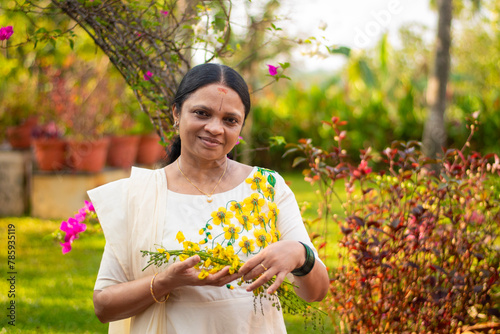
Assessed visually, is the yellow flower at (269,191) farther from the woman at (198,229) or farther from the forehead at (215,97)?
the forehead at (215,97)

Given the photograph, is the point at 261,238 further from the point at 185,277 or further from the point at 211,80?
the point at 211,80

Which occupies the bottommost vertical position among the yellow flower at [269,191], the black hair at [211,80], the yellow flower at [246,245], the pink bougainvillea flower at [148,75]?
the yellow flower at [246,245]

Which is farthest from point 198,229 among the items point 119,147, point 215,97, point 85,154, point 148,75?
point 119,147

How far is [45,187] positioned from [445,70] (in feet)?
22.6

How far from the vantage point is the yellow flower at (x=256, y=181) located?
6.64ft

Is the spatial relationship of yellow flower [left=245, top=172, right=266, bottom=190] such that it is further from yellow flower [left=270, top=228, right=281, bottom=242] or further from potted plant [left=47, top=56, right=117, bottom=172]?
potted plant [left=47, top=56, right=117, bottom=172]

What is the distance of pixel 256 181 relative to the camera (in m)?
2.04

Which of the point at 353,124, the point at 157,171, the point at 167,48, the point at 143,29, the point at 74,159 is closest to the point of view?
the point at 157,171

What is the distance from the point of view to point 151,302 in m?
1.82

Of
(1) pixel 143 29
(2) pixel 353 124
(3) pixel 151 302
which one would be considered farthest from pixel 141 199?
(2) pixel 353 124

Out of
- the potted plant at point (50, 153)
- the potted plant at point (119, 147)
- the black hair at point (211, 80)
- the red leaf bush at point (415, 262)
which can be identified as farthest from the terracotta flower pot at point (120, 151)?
the black hair at point (211, 80)

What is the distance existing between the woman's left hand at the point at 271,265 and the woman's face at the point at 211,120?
0.45 m

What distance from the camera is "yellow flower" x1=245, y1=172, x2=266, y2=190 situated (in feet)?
6.64

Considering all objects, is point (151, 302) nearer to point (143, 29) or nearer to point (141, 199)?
point (141, 199)
